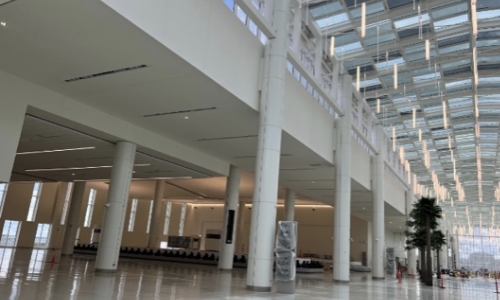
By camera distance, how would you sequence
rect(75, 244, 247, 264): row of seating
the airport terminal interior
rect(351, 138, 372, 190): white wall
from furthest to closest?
1. rect(75, 244, 247, 264): row of seating
2. rect(351, 138, 372, 190): white wall
3. the airport terminal interior

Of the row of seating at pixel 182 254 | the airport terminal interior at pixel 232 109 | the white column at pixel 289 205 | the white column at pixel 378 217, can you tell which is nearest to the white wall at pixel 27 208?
the row of seating at pixel 182 254

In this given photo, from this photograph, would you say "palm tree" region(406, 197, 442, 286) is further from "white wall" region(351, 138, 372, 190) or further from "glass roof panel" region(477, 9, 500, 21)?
"glass roof panel" region(477, 9, 500, 21)

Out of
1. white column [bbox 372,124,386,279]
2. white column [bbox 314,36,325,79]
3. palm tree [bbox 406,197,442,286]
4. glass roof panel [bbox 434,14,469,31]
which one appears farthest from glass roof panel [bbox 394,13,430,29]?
white column [bbox 372,124,386,279]

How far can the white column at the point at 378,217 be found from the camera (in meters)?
31.2

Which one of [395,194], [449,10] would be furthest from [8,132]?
[395,194]

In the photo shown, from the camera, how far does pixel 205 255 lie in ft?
113

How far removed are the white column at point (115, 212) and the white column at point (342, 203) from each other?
1138cm

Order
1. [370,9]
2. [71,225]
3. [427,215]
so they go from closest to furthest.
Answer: [370,9] → [427,215] → [71,225]

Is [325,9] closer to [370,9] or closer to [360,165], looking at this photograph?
[370,9]

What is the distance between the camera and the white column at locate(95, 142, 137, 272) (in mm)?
17922

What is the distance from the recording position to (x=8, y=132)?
13.3 m

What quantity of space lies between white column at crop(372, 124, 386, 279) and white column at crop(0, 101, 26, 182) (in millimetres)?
25878

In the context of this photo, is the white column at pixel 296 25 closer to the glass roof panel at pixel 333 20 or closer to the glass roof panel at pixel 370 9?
the glass roof panel at pixel 333 20

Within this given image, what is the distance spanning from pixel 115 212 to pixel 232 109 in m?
7.42
